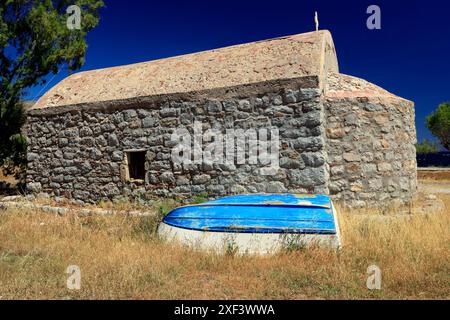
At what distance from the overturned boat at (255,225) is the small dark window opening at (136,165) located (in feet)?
11.7

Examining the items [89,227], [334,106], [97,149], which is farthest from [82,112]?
[334,106]

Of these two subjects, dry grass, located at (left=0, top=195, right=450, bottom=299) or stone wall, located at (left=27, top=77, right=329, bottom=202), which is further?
stone wall, located at (left=27, top=77, right=329, bottom=202)

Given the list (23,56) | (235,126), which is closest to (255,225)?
(235,126)

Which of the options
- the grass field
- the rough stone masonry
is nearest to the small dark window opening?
the rough stone masonry

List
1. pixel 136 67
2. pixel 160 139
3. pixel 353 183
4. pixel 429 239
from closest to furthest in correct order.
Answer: pixel 429 239 → pixel 353 183 → pixel 160 139 → pixel 136 67

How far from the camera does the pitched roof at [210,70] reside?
746 centimetres

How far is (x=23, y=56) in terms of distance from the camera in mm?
11922

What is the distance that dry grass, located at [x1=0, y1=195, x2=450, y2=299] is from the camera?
3.60 metres

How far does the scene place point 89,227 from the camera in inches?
262

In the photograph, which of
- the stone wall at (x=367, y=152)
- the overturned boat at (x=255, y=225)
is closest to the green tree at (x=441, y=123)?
the stone wall at (x=367, y=152)

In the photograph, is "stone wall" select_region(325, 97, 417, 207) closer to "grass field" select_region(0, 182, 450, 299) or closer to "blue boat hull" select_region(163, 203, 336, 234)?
"grass field" select_region(0, 182, 450, 299)

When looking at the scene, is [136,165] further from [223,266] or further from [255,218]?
[223,266]
